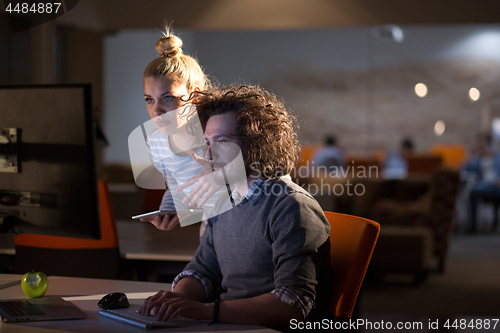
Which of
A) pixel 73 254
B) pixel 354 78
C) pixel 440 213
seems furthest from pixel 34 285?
pixel 354 78

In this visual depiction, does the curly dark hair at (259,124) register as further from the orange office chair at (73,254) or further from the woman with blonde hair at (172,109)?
the orange office chair at (73,254)

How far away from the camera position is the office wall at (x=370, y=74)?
27.6 feet

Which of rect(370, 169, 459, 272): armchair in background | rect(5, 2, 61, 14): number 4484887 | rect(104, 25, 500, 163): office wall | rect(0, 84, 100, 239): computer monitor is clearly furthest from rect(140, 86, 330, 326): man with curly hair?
rect(104, 25, 500, 163): office wall

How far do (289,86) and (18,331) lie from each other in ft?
27.5

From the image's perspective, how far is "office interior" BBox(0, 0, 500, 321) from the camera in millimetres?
3236

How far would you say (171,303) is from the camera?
0.99m

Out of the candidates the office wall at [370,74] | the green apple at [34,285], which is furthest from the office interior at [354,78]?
the green apple at [34,285]

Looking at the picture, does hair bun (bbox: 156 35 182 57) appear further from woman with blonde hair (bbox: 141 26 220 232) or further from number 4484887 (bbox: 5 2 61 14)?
number 4484887 (bbox: 5 2 61 14)

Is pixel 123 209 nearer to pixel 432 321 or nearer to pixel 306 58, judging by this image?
pixel 432 321

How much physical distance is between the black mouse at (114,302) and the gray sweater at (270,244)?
0.20 m

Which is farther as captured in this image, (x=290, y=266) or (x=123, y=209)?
(x=123, y=209)

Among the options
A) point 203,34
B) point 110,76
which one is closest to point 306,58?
point 203,34

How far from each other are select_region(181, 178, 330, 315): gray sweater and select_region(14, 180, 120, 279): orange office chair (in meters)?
0.83

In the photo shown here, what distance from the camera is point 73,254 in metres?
2.00
